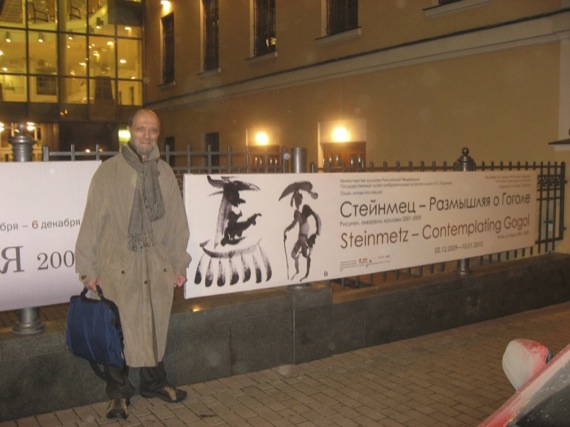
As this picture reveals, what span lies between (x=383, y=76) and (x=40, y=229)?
9.37 metres

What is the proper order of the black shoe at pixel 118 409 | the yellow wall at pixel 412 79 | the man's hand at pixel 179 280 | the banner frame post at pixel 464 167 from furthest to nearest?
the yellow wall at pixel 412 79 < the banner frame post at pixel 464 167 < the man's hand at pixel 179 280 < the black shoe at pixel 118 409

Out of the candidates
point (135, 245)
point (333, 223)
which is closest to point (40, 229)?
point (135, 245)

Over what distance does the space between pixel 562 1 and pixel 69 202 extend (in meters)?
7.91

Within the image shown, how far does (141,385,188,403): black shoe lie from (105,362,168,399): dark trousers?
0.03 m

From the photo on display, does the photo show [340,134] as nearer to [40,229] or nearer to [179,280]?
[179,280]

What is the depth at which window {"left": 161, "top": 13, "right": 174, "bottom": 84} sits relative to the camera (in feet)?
72.0

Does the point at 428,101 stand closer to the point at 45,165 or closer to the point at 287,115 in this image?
the point at 287,115

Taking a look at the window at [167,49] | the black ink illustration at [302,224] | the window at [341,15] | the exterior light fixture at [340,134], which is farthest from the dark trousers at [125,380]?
the window at [167,49]

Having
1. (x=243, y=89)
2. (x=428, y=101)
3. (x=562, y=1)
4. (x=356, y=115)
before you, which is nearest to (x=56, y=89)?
(x=243, y=89)

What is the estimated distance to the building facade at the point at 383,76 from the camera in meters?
9.86

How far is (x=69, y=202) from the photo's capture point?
461 centimetres

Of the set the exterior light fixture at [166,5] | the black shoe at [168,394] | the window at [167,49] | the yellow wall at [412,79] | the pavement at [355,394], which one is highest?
the exterior light fixture at [166,5]

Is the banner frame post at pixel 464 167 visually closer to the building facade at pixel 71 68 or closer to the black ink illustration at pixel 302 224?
the black ink illustration at pixel 302 224

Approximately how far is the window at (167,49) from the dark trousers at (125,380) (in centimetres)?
1811
